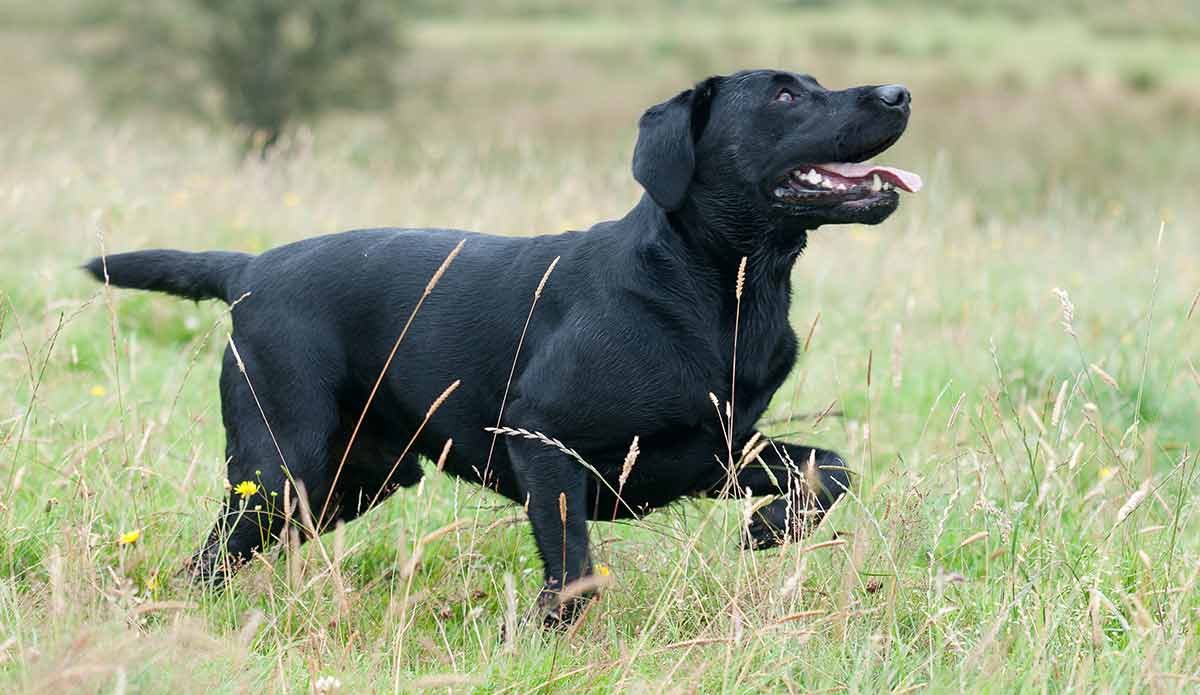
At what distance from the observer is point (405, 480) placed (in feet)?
12.6

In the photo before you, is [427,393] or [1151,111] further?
[1151,111]

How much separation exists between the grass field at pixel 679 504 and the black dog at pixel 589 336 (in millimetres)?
195

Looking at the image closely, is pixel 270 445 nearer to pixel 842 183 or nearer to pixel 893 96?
pixel 842 183

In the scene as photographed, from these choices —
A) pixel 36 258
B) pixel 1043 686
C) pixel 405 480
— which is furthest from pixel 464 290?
pixel 36 258

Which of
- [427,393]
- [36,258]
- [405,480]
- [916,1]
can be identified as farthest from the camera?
[916,1]

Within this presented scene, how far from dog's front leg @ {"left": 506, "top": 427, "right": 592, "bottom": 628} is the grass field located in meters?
0.11

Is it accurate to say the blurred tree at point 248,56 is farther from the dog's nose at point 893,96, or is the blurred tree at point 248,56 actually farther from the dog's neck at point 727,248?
the dog's nose at point 893,96

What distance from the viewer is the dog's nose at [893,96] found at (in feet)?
11.1

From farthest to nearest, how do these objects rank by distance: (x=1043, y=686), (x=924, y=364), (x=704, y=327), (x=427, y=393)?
(x=924, y=364), (x=427, y=393), (x=704, y=327), (x=1043, y=686)

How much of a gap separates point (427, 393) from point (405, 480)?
38 centimetres

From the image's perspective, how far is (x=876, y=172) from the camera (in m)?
3.41

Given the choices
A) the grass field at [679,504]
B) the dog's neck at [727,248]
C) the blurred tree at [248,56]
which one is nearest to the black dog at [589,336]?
the dog's neck at [727,248]

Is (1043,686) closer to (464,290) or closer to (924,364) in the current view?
(464,290)

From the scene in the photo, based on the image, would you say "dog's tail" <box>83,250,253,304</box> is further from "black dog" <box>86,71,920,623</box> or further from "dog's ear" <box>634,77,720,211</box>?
"dog's ear" <box>634,77,720,211</box>
